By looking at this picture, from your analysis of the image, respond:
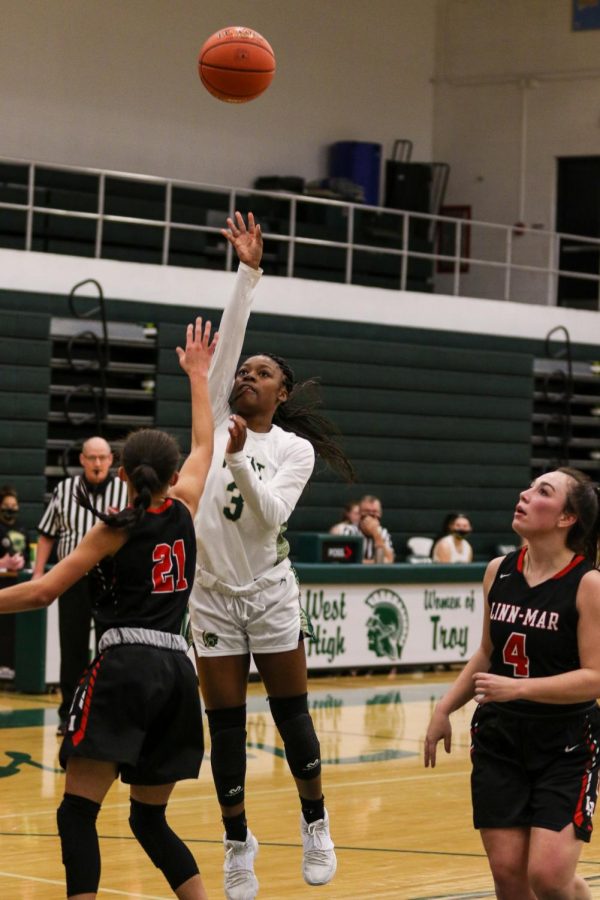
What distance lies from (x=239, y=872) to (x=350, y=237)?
45.2 ft

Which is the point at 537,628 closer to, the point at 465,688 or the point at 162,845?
the point at 465,688

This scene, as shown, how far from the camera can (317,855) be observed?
6180mm

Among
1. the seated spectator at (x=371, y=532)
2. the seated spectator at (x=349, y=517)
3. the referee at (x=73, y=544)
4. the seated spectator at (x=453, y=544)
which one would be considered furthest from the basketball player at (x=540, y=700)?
the seated spectator at (x=349, y=517)

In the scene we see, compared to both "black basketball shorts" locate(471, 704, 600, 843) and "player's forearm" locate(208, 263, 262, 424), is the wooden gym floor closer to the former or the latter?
"black basketball shorts" locate(471, 704, 600, 843)

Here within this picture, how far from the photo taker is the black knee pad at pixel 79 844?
4797 mm

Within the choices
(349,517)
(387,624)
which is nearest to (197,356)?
(387,624)

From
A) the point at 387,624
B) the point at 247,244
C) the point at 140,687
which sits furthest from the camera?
the point at 387,624

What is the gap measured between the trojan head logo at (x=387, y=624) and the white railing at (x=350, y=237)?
12.9ft

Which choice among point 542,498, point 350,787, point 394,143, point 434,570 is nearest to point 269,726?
point 350,787

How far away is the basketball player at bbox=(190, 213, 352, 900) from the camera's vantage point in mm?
6051

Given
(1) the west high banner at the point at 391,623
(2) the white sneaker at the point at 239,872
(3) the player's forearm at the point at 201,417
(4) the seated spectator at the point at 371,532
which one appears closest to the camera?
(3) the player's forearm at the point at 201,417

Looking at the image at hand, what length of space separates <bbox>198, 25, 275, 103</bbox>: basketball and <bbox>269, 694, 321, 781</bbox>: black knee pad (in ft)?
15.7

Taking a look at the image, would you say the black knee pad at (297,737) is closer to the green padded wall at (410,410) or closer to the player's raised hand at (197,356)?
the player's raised hand at (197,356)

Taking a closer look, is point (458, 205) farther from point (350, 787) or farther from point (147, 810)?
point (147, 810)
